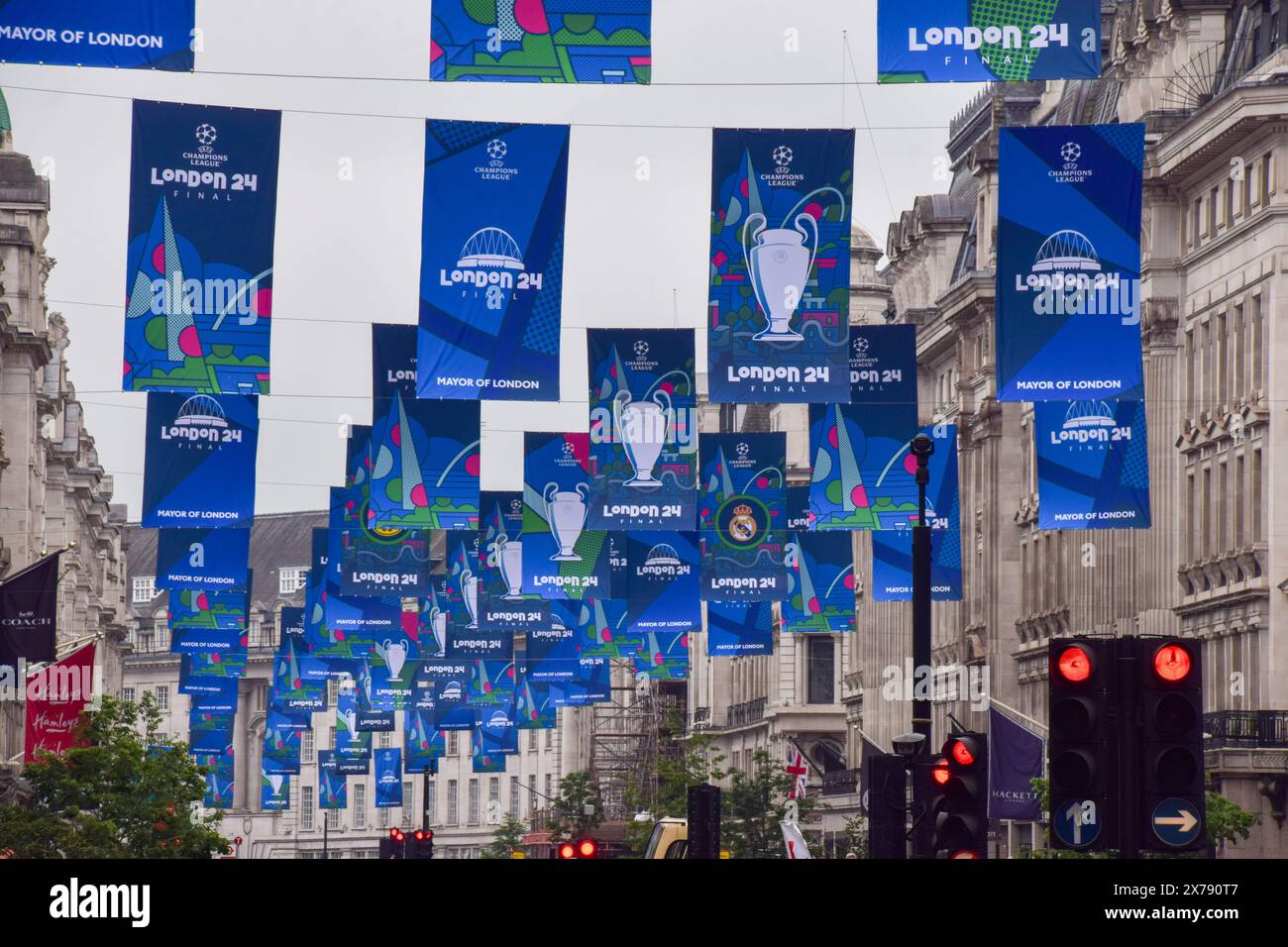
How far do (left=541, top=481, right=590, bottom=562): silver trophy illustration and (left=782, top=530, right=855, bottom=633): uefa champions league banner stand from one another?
4.48m

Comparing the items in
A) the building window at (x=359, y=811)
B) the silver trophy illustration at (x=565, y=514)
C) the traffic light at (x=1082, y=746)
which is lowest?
the building window at (x=359, y=811)

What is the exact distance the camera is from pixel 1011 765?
4403 cm

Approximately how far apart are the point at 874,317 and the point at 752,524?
5585 cm

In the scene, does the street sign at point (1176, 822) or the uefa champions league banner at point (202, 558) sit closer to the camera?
the street sign at point (1176, 822)

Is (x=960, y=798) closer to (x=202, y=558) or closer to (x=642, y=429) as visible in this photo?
(x=642, y=429)

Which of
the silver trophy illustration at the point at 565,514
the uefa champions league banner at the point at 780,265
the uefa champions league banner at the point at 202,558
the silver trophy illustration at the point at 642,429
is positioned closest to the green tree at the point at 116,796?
the uefa champions league banner at the point at 202,558

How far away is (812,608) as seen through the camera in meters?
54.2

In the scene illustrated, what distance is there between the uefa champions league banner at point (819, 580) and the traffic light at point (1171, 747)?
1478 inches

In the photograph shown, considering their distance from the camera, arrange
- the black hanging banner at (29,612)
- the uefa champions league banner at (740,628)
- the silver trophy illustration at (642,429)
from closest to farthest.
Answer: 1. the silver trophy illustration at (642,429)
2. the black hanging banner at (29,612)
3. the uefa champions league banner at (740,628)

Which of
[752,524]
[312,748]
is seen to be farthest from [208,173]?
[312,748]

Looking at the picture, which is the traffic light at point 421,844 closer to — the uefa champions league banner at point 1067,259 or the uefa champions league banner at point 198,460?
the uefa champions league banner at point 198,460

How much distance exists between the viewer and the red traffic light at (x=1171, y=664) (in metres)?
16.3
